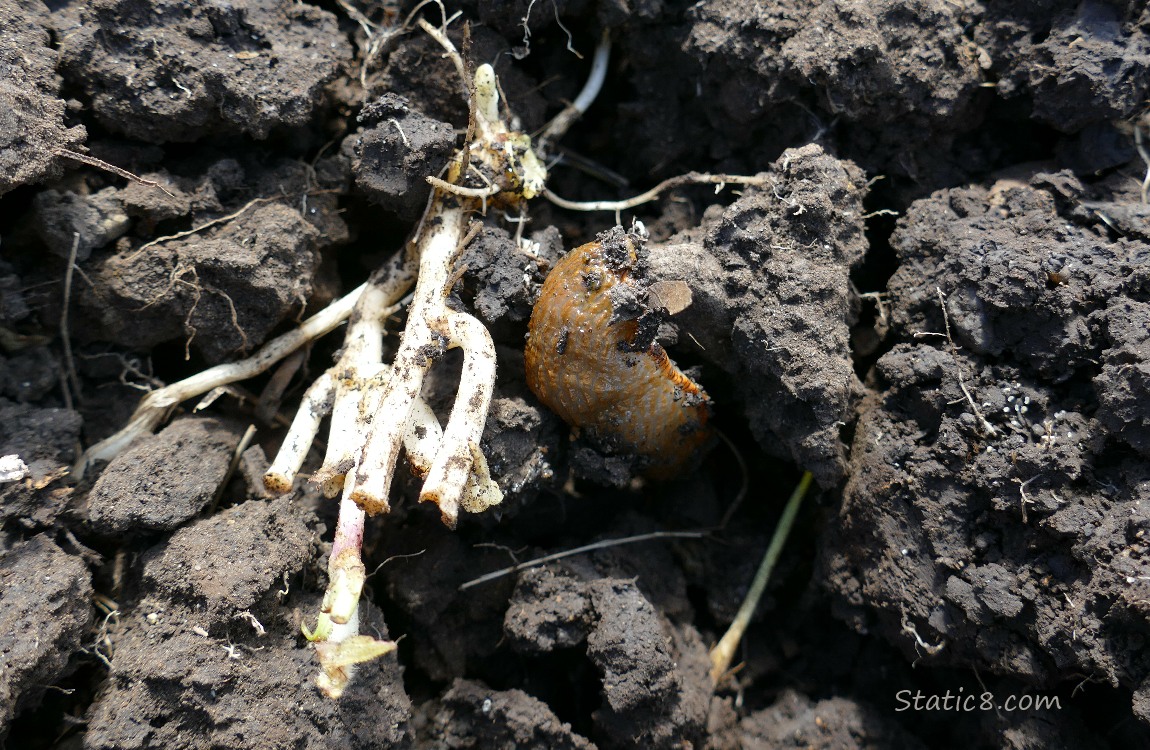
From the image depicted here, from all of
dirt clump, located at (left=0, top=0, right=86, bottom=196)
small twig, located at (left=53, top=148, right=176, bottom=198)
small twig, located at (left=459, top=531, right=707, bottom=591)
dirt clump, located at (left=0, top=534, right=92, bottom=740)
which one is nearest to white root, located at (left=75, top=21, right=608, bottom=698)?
dirt clump, located at (left=0, top=534, right=92, bottom=740)

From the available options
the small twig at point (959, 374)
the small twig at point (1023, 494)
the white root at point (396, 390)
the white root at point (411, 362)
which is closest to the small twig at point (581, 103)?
the white root at point (396, 390)

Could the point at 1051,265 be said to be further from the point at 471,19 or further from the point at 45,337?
the point at 45,337

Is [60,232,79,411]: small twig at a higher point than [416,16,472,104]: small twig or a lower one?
lower

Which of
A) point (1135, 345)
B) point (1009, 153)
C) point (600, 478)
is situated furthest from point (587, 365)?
point (1009, 153)

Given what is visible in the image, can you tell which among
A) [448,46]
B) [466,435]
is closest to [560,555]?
[466,435]

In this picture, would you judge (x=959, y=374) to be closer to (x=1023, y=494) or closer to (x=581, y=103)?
(x=1023, y=494)

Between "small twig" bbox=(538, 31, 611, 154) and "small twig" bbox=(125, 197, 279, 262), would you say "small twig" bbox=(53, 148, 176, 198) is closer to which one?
"small twig" bbox=(125, 197, 279, 262)

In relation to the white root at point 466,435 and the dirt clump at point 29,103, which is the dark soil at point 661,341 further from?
the white root at point 466,435
